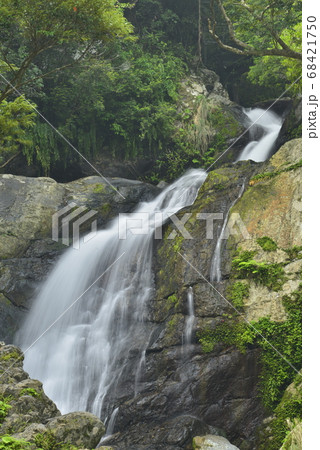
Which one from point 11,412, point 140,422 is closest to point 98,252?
point 140,422

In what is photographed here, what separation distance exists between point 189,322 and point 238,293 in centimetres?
109

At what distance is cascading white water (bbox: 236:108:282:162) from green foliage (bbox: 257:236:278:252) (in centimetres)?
711

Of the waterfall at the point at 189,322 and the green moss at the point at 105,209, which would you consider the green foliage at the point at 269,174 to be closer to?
the waterfall at the point at 189,322

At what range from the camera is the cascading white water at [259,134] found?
49.8 ft

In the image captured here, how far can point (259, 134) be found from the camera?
16.8 m

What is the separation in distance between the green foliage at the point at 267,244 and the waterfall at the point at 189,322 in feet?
5.54

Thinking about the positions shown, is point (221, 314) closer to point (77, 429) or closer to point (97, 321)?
point (97, 321)

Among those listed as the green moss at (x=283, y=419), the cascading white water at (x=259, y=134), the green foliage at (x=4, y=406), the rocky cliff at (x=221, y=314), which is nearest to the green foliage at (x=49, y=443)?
the green foliage at (x=4, y=406)

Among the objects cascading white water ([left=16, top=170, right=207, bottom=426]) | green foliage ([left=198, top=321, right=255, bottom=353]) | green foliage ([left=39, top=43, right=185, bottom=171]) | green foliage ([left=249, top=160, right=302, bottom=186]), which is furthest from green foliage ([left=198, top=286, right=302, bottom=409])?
green foliage ([left=39, top=43, right=185, bottom=171])

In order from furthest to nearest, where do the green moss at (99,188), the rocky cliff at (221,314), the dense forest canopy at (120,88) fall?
the dense forest canopy at (120,88) → the green moss at (99,188) → the rocky cliff at (221,314)

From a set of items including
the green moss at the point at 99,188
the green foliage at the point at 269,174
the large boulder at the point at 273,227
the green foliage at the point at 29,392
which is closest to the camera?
the green foliage at the point at 29,392

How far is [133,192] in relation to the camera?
1443 cm
